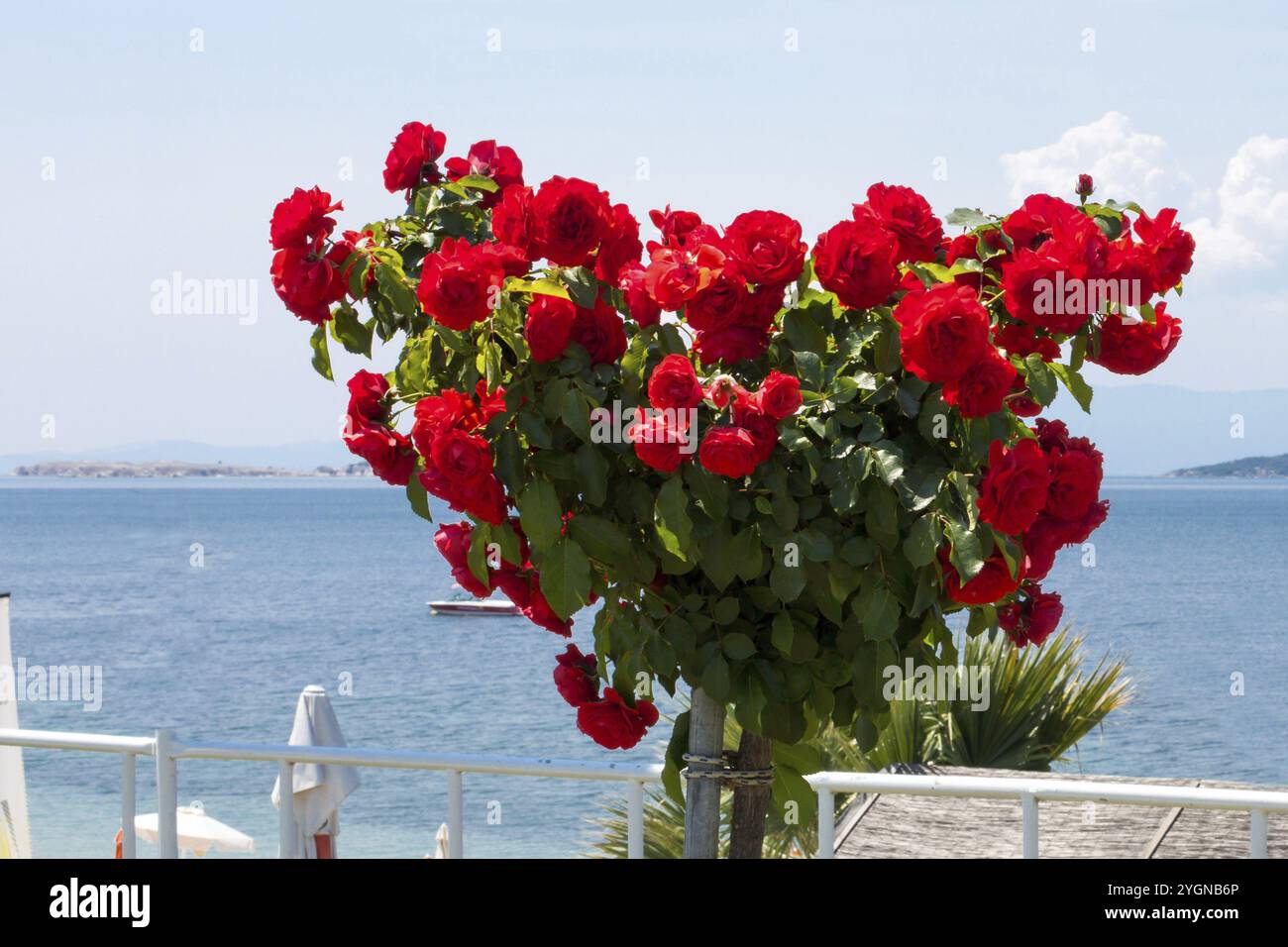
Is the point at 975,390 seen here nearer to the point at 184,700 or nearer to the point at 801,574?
the point at 801,574

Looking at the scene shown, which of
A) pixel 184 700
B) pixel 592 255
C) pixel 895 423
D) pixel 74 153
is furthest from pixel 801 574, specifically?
pixel 74 153

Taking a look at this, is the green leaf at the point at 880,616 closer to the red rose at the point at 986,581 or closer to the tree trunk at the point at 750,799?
the red rose at the point at 986,581

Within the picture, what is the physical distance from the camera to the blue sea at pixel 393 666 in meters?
26.2

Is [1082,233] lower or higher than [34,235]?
lower

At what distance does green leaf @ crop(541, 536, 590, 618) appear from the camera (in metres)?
2.00

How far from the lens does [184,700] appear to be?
1529 inches

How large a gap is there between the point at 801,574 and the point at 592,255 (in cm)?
57

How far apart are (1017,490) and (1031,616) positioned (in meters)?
0.49

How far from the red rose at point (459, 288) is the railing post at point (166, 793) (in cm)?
151

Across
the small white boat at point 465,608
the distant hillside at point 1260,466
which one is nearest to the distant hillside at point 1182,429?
the distant hillside at point 1260,466

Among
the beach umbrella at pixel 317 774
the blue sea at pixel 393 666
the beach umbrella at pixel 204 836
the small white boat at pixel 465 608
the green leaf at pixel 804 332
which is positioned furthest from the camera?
the small white boat at pixel 465 608

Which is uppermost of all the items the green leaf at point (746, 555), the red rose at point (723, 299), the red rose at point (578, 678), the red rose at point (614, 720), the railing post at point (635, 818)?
the red rose at point (723, 299)

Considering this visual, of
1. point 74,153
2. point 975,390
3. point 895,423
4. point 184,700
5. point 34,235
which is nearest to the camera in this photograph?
point 975,390
